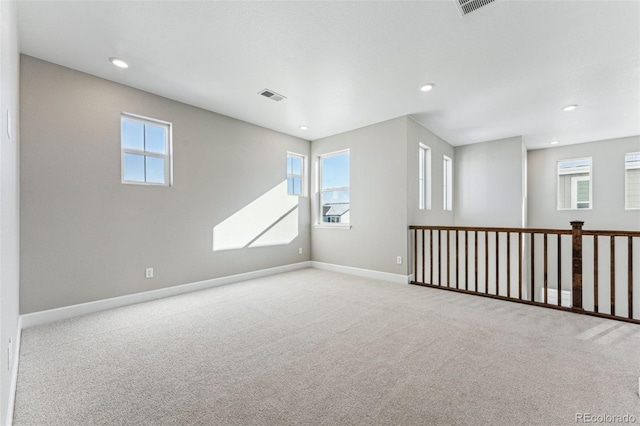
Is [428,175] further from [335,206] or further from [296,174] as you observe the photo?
[296,174]

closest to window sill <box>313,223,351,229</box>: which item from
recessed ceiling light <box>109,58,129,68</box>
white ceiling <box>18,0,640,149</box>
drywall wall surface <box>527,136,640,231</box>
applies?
white ceiling <box>18,0,640,149</box>

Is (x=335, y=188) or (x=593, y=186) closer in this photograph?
(x=335, y=188)

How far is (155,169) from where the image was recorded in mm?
3592

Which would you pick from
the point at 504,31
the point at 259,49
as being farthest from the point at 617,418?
the point at 259,49

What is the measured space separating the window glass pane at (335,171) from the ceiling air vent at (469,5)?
10.7 feet

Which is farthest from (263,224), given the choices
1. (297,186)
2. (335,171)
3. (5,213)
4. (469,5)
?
(469,5)

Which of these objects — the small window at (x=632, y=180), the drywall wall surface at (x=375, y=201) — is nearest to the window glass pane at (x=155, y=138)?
the drywall wall surface at (x=375, y=201)

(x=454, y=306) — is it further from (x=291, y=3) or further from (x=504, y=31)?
(x=291, y=3)

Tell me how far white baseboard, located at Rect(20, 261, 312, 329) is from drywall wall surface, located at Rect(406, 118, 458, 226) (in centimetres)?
289

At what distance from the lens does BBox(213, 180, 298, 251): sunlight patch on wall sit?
430 centimetres

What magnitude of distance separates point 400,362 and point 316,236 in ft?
12.5

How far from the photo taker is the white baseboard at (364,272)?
4412 mm

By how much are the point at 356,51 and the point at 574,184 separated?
655 cm

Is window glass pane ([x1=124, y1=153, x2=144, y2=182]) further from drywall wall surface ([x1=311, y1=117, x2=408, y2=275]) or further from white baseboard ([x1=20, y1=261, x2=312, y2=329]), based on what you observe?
drywall wall surface ([x1=311, y1=117, x2=408, y2=275])
